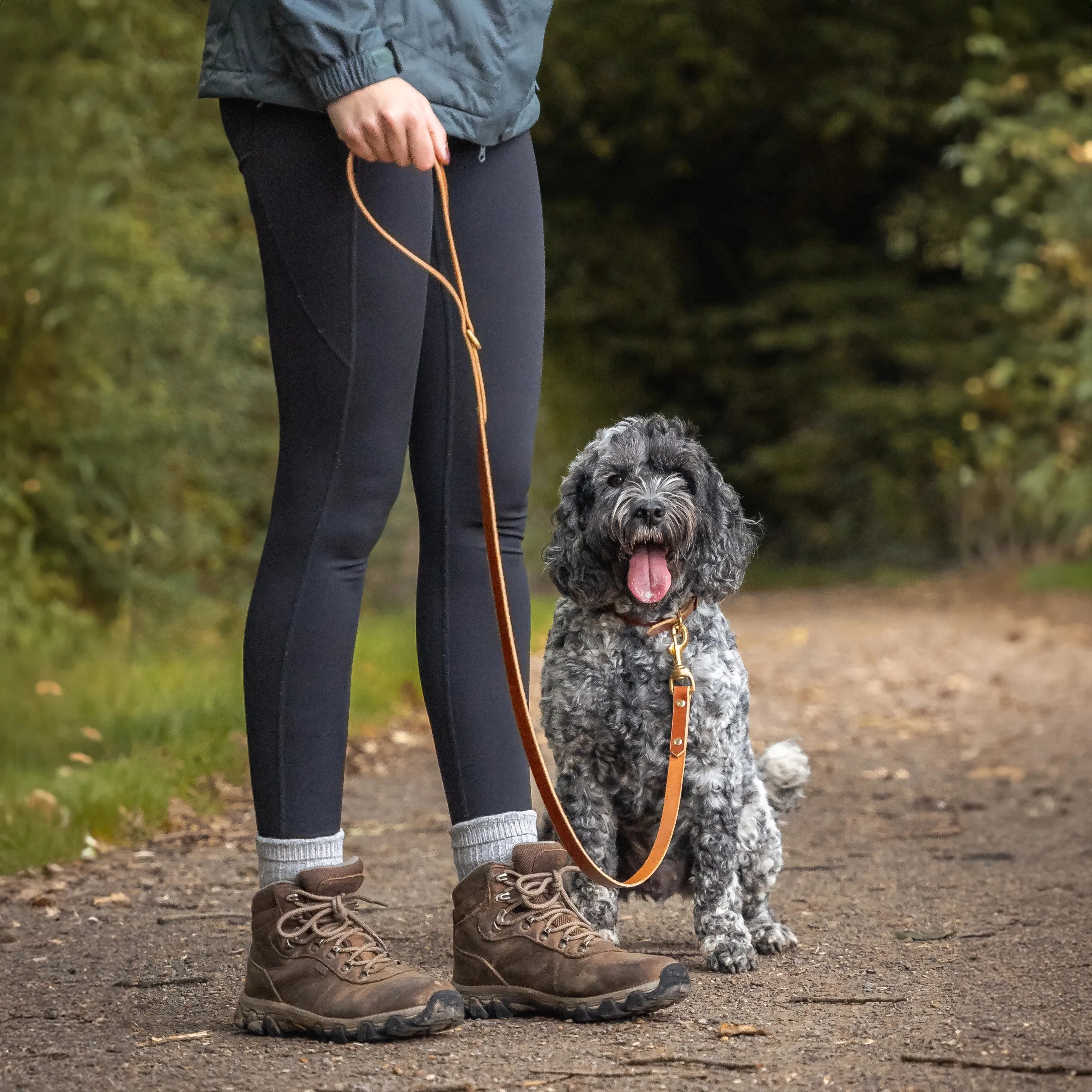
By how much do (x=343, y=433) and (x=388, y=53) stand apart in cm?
62

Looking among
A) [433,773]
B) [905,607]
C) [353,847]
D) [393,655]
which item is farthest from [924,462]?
[353,847]

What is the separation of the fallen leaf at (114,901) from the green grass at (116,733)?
43 centimetres

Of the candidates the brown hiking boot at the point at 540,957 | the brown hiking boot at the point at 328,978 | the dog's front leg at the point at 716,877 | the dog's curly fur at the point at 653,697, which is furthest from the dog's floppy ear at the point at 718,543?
the brown hiking boot at the point at 328,978

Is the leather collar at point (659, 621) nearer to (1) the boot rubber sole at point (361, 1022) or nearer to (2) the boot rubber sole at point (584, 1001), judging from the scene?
(2) the boot rubber sole at point (584, 1001)

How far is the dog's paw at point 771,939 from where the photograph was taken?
3.34 meters

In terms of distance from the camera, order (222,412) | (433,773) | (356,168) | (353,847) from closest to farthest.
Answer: (356,168) → (353,847) → (433,773) → (222,412)

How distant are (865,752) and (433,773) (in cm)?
181

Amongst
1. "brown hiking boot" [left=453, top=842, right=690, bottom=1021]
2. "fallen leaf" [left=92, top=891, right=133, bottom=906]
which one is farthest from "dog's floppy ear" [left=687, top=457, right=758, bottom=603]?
"fallen leaf" [left=92, top=891, right=133, bottom=906]

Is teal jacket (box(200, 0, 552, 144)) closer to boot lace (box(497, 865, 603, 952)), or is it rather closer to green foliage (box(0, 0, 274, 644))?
boot lace (box(497, 865, 603, 952))

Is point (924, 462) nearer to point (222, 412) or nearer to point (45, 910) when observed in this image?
point (222, 412)

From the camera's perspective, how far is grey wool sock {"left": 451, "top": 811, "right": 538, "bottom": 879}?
284 centimetres

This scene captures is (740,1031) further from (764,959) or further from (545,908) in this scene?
(764,959)

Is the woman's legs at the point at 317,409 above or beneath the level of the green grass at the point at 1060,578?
above

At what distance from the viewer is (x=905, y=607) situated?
12.2 metres
